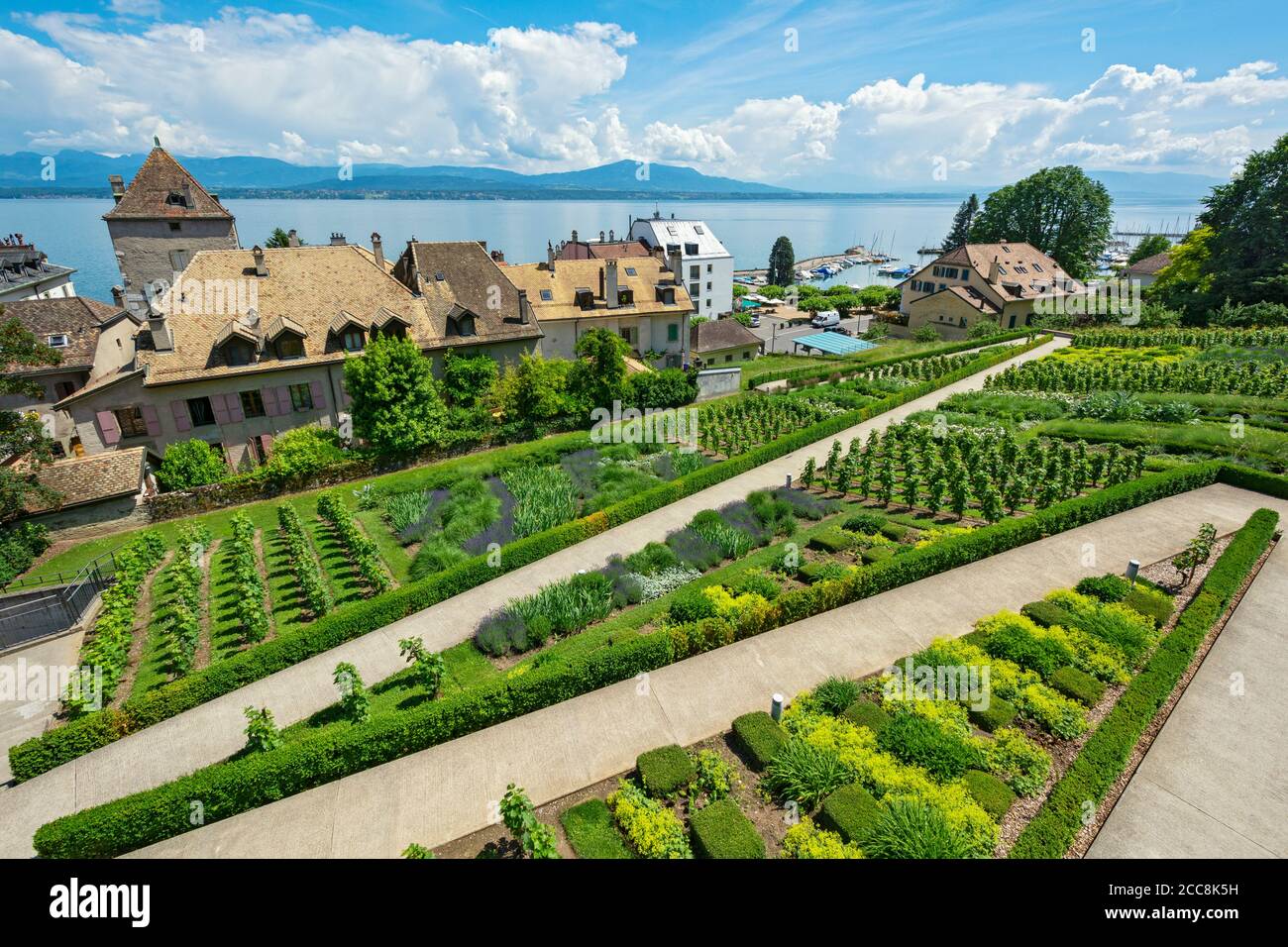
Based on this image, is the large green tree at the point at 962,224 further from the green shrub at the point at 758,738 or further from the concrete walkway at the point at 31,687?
the concrete walkway at the point at 31,687

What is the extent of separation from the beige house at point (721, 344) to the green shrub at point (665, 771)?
4553cm

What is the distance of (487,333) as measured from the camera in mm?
39438

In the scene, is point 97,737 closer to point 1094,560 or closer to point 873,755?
point 873,755

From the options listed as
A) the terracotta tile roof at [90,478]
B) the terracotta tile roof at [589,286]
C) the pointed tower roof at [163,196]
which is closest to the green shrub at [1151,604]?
the terracotta tile roof at [90,478]

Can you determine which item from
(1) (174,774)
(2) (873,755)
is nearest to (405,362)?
(1) (174,774)

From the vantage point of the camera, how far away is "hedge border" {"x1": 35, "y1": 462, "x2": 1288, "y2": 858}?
1107cm

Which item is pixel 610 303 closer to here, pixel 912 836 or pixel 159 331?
pixel 159 331

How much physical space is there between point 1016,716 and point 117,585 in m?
26.9

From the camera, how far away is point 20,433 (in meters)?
24.1

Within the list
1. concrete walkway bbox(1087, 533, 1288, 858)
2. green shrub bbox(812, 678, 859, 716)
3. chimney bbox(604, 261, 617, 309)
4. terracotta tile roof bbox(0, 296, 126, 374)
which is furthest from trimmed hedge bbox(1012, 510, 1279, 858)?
terracotta tile roof bbox(0, 296, 126, 374)

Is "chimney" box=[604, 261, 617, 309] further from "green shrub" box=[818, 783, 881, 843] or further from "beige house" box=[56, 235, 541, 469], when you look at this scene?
"green shrub" box=[818, 783, 881, 843]

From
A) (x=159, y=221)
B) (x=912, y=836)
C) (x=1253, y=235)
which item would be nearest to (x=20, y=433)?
(x=159, y=221)

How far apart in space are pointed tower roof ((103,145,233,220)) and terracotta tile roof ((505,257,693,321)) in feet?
75.4

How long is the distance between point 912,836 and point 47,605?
25.8 metres
